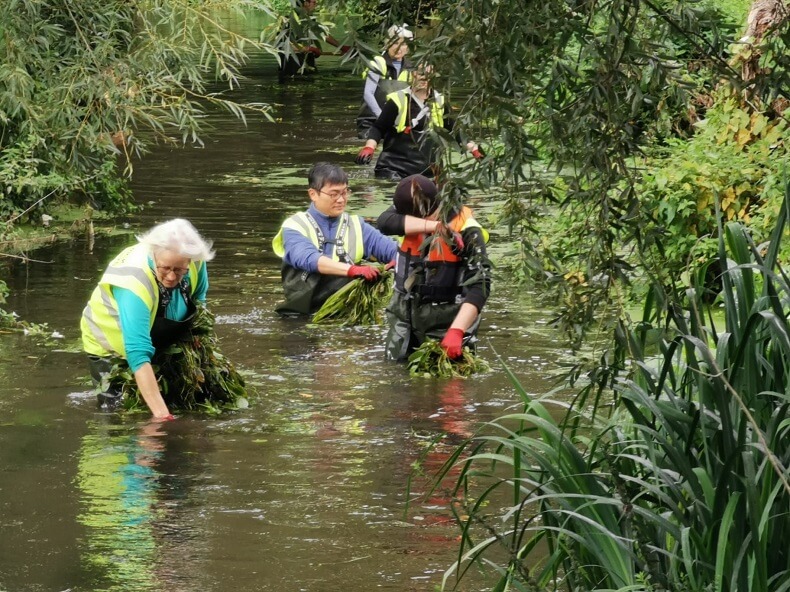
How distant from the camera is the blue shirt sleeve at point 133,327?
8555 millimetres

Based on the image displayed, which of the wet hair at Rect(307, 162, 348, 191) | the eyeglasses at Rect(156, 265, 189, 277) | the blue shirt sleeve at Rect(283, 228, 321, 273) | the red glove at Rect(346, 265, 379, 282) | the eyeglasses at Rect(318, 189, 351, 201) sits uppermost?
the wet hair at Rect(307, 162, 348, 191)

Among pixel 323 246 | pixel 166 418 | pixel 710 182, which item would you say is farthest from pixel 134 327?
pixel 710 182

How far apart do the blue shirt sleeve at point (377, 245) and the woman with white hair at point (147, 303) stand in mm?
2879

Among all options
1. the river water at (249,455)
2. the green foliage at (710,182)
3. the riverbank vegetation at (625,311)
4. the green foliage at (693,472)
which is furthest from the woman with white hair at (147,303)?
the green foliage at (693,472)

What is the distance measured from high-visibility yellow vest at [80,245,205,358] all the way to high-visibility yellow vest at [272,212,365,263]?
267 centimetres

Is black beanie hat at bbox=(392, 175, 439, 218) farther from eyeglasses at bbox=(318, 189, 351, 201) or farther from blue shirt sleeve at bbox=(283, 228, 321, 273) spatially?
blue shirt sleeve at bbox=(283, 228, 321, 273)

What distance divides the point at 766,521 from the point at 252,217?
11.6 meters

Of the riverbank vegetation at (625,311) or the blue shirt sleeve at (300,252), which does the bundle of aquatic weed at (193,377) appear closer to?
the blue shirt sleeve at (300,252)

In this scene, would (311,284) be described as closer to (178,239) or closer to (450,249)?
(450,249)

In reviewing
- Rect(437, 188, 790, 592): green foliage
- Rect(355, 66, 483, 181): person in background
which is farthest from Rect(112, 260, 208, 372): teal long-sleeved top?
Rect(355, 66, 483, 181): person in background

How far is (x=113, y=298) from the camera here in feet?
28.7

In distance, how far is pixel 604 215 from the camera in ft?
15.8

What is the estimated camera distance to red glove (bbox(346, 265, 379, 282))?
448 inches

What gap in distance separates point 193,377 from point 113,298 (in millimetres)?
692
